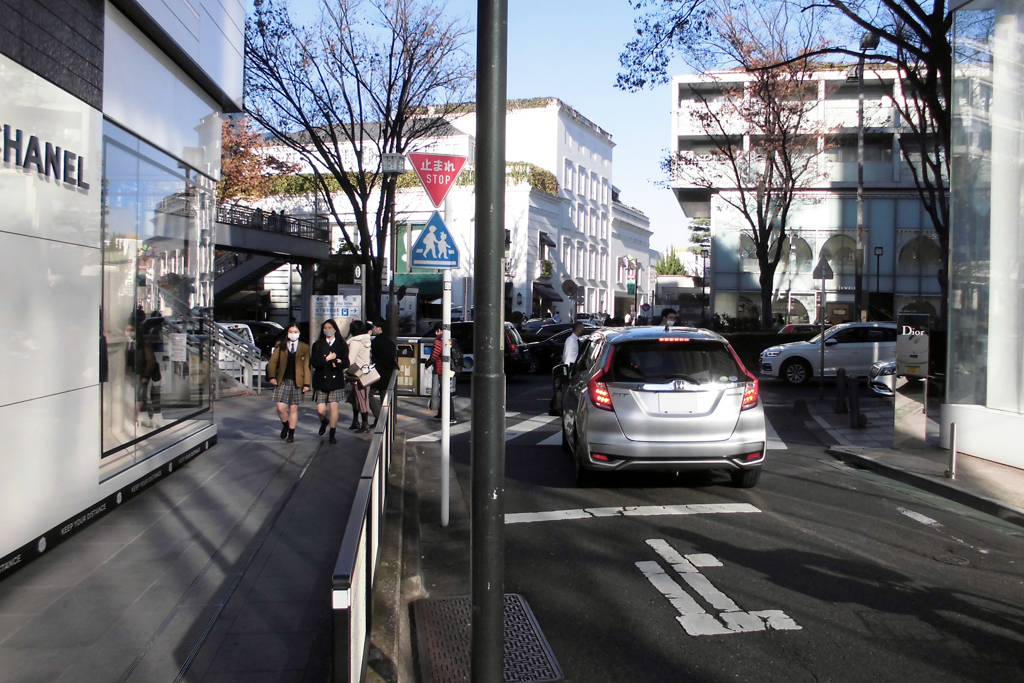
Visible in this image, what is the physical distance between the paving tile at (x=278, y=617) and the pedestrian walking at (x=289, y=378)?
22.0 ft

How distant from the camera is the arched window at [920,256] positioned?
130ft

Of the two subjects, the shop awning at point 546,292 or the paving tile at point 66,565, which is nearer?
the paving tile at point 66,565

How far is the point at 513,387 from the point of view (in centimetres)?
2197

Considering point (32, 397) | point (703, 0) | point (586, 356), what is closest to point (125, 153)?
point (32, 397)

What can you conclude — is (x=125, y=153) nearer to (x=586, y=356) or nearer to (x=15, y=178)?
(x=15, y=178)

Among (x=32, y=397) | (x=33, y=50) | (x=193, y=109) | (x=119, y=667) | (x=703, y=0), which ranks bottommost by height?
(x=119, y=667)

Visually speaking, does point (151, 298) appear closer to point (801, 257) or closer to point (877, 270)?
point (801, 257)

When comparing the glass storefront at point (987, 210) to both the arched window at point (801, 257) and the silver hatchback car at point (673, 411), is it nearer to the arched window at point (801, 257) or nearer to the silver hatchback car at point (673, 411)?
the silver hatchback car at point (673, 411)

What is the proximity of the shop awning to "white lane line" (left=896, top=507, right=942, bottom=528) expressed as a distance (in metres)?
42.6

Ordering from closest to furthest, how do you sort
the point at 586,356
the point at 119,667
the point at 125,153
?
the point at 119,667 < the point at 125,153 < the point at 586,356

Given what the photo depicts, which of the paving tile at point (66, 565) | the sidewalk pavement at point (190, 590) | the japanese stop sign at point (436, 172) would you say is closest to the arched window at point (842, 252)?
the japanese stop sign at point (436, 172)

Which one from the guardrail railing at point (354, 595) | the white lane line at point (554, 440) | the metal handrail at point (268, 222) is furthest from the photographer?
the metal handrail at point (268, 222)

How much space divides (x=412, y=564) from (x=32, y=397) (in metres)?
3.00

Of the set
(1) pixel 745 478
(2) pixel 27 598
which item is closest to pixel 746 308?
(1) pixel 745 478
